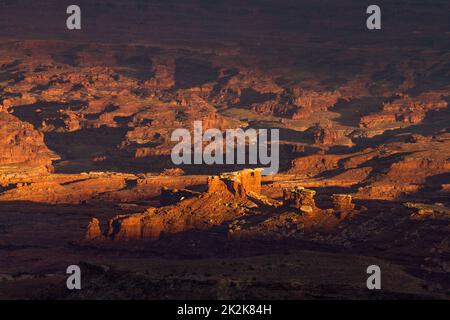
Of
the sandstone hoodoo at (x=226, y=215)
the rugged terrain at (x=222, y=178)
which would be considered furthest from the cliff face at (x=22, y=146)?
the sandstone hoodoo at (x=226, y=215)

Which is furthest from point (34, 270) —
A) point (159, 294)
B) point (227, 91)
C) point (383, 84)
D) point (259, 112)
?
point (383, 84)

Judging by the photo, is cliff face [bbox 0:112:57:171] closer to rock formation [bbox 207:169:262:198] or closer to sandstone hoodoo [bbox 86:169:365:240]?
rock formation [bbox 207:169:262:198]

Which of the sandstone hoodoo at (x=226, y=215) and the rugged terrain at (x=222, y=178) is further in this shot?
the sandstone hoodoo at (x=226, y=215)

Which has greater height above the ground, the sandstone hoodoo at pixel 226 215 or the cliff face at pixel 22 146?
the cliff face at pixel 22 146

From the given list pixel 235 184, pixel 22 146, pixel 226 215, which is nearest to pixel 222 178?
pixel 235 184

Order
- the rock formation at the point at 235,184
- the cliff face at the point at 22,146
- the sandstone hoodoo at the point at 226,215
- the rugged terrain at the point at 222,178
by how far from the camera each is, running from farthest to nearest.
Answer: the cliff face at the point at 22,146
the rock formation at the point at 235,184
the sandstone hoodoo at the point at 226,215
the rugged terrain at the point at 222,178

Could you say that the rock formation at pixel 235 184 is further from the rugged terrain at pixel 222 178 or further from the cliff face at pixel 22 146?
the cliff face at pixel 22 146
